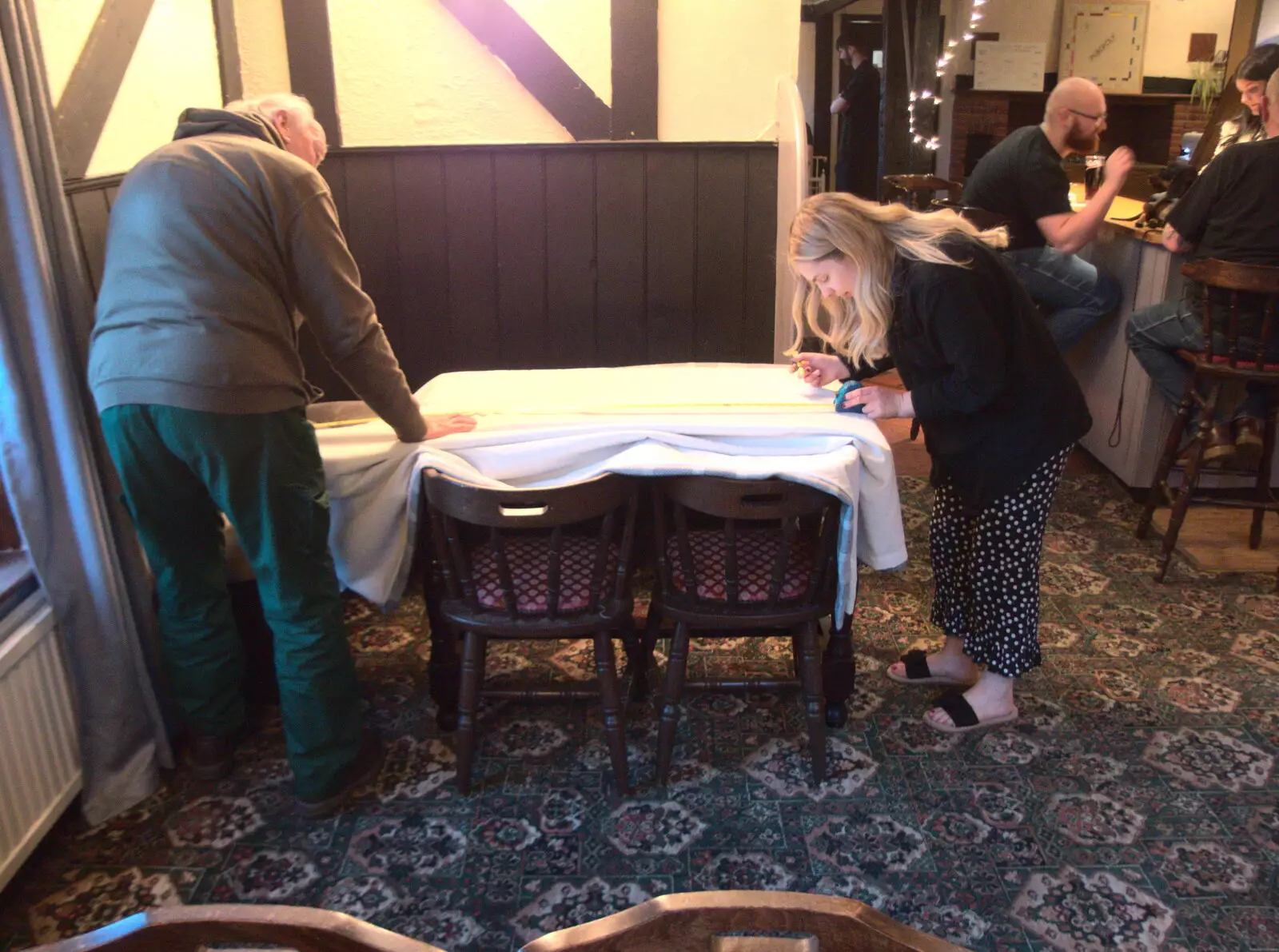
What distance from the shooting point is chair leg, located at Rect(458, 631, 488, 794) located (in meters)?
2.28

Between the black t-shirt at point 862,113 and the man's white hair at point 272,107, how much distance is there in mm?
6645

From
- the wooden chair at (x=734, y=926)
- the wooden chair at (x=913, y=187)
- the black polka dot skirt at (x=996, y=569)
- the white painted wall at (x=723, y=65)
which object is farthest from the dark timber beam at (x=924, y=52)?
the wooden chair at (x=734, y=926)

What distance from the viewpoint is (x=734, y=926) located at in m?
0.95

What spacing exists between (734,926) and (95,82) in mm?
2557

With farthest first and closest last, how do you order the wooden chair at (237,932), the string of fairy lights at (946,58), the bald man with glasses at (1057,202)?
the string of fairy lights at (946,58)
the bald man with glasses at (1057,202)
the wooden chair at (237,932)

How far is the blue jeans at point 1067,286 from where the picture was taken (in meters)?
3.97

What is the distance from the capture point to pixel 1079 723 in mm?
2594

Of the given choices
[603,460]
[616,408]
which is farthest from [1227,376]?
[603,460]

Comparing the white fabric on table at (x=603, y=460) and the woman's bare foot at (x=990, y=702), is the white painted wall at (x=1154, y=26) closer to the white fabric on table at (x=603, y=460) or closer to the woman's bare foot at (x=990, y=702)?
the woman's bare foot at (x=990, y=702)

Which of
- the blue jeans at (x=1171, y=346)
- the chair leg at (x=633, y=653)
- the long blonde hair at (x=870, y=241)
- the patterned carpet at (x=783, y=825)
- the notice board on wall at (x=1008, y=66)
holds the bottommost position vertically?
the patterned carpet at (x=783, y=825)

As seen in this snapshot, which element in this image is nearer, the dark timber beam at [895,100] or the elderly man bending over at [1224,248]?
the elderly man bending over at [1224,248]

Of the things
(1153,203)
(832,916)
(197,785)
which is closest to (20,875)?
(197,785)

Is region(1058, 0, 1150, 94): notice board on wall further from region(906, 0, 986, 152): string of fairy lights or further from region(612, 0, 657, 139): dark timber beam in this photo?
region(612, 0, 657, 139): dark timber beam

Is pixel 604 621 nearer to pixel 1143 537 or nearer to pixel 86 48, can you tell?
pixel 86 48
